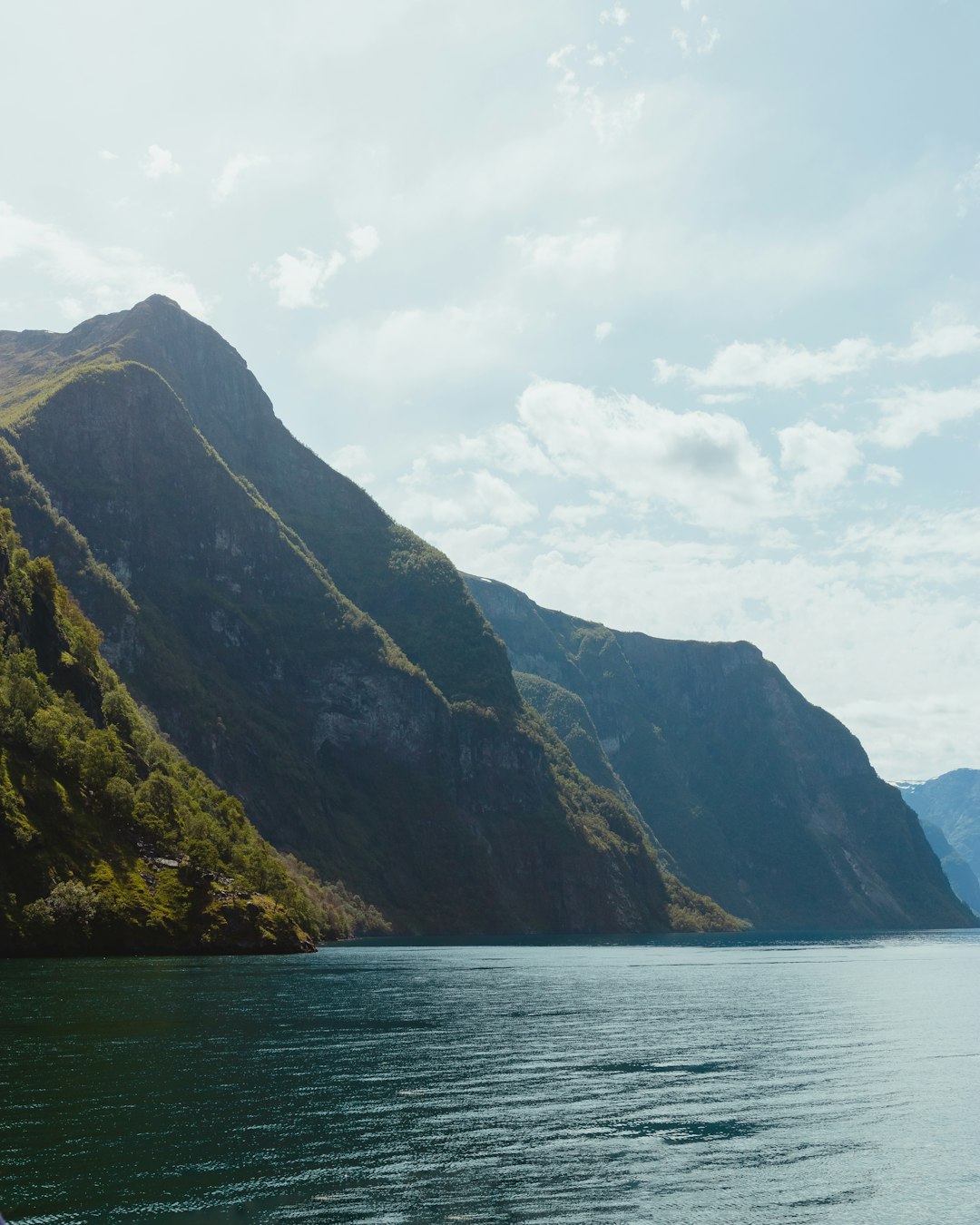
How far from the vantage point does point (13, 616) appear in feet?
621

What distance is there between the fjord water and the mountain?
1754 inches

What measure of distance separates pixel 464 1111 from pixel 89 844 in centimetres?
12075

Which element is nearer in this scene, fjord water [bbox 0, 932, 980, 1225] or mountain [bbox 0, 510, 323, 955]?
fjord water [bbox 0, 932, 980, 1225]

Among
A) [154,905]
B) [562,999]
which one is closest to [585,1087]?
[562,999]

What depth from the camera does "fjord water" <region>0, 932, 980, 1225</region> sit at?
3403 centimetres

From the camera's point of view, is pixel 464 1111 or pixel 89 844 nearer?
pixel 464 1111

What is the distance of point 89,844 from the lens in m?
154

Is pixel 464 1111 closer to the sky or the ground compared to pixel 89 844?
closer to the ground

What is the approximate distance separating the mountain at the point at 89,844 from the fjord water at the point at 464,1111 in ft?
146

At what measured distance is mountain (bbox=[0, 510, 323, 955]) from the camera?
5364 inches

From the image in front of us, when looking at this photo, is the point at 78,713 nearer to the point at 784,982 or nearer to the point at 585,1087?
the point at 784,982

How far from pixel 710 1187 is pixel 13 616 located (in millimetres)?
178563

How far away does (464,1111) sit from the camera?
47250 millimetres

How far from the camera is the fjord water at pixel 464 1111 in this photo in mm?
34031
